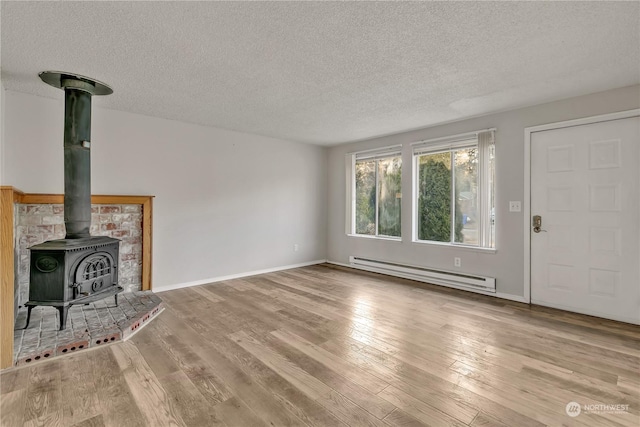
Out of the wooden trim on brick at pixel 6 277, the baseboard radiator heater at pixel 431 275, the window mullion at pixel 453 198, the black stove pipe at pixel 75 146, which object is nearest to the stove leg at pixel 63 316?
the wooden trim on brick at pixel 6 277

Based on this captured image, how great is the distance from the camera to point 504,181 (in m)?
3.85

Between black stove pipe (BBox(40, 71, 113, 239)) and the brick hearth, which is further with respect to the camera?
black stove pipe (BBox(40, 71, 113, 239))

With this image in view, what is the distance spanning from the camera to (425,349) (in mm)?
2463

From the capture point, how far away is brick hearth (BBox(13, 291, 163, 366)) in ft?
7.73

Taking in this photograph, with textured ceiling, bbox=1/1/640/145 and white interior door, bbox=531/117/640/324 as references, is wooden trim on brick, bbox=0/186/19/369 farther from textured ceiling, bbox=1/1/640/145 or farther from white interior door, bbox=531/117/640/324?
white interior door, bbox=531/117/640/324

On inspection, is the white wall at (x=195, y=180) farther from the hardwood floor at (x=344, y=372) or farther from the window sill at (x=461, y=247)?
the window sill at (x=461, y=247)

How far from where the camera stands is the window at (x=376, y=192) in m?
5.23

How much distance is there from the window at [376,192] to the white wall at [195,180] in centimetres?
80

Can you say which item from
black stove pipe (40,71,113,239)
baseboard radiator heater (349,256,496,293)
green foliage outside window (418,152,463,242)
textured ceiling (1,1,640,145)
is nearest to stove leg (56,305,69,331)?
black stove pipe (40,71,113,239)

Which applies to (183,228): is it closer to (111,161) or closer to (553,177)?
(111,161)

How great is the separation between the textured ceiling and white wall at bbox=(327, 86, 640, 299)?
0.59 ft

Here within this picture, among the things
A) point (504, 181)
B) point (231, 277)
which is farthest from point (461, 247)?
point (231, 277)

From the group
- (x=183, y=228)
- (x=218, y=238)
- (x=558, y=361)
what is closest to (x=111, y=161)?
(x=183, y=228)

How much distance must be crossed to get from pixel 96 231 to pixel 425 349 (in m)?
3.93
